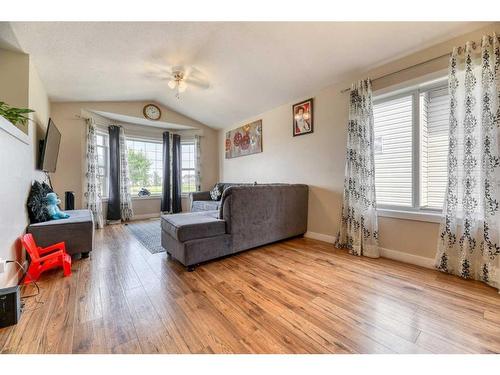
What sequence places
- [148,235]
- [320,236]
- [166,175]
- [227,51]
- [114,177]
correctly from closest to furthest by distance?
[227,51]
[320,236]
[148,235]
[114,177]
[166,175]

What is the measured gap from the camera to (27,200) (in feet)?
7.52

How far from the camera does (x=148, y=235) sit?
11.6 ft

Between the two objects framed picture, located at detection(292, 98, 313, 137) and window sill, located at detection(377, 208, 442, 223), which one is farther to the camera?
framed picture, located at detection(292, 98, 313, 137)

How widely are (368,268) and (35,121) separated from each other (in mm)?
4453

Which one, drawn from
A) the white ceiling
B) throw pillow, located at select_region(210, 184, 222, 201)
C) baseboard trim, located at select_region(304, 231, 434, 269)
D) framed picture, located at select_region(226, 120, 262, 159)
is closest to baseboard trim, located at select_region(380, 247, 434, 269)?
baseboard trim, located at select_region(304, 231, 434, 269)

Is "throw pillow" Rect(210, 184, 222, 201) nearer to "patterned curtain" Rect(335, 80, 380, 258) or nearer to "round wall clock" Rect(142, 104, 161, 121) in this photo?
"round wall clock" Rect(142, 104, 161, 121)

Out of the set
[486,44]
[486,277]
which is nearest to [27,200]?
[486,277]

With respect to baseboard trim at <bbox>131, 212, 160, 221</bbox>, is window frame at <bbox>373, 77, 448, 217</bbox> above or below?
above

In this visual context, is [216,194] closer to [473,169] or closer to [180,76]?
[180,76]

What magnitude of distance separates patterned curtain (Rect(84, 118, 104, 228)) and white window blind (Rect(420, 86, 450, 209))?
208 inches

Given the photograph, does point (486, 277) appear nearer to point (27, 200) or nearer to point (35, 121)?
point (27, 200)

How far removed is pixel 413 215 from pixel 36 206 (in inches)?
165

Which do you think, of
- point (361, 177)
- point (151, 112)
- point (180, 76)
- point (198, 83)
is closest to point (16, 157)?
point (180, 76)

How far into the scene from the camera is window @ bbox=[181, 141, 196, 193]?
5723mm
